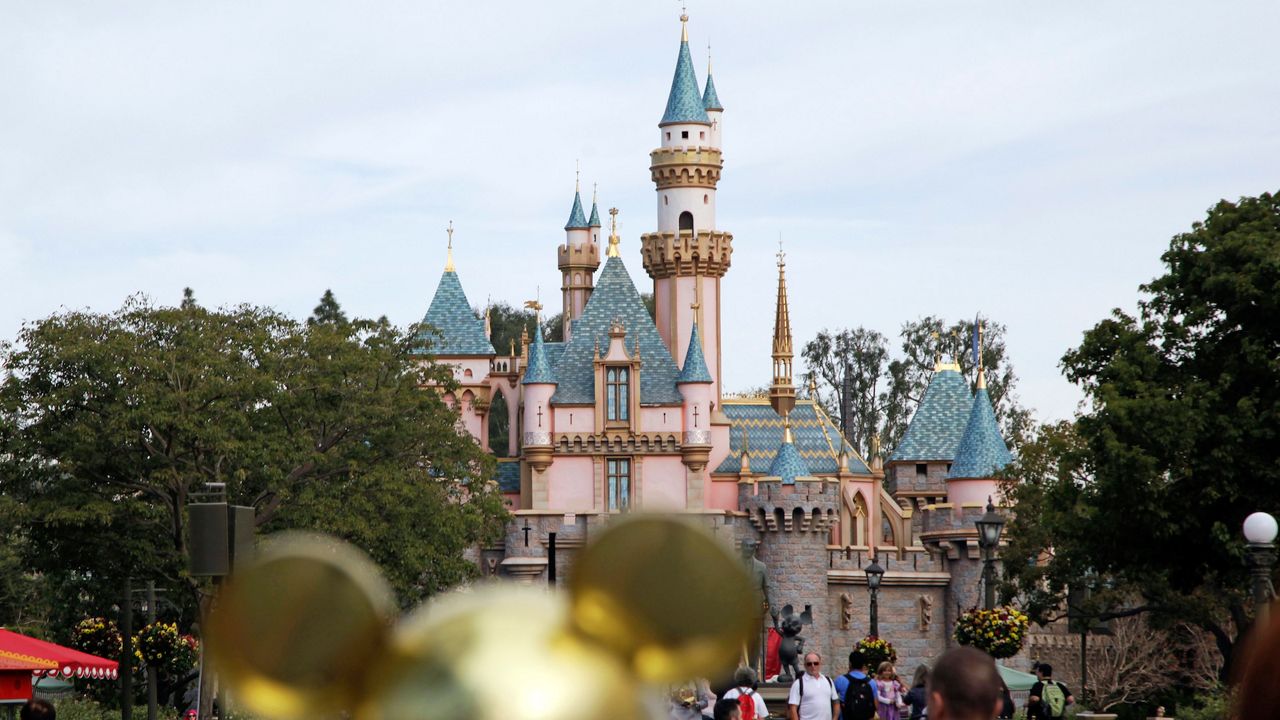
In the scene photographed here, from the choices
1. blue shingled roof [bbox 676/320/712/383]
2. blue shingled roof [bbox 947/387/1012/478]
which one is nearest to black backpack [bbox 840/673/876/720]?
blue shingled roof [bbox 676/320/712/383]

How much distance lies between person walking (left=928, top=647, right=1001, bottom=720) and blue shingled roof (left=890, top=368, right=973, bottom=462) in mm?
58794

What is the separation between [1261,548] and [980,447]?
42603mm

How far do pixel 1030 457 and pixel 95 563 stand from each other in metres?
21.5


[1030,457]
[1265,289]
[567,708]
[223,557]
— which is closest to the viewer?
[567,708]

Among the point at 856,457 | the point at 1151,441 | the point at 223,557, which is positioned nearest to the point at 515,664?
the point at 223,557

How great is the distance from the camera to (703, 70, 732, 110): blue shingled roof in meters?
63.3

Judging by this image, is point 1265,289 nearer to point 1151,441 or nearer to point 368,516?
point 1151,441

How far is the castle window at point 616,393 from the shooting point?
58281 mm

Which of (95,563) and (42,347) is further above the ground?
(42,347)

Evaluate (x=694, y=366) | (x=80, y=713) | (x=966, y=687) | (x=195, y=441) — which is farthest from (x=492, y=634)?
(x=694, y=366)

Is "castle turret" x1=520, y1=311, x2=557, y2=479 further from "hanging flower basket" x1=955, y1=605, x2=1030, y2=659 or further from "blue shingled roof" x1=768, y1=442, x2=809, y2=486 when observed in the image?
"hanging flower basket" x1=955, y1=605, x2=1030, y2=659

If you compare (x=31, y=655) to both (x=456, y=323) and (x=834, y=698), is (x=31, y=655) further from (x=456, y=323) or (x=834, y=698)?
(x=456, y=323)

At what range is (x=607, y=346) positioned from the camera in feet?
192

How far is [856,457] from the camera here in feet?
203
